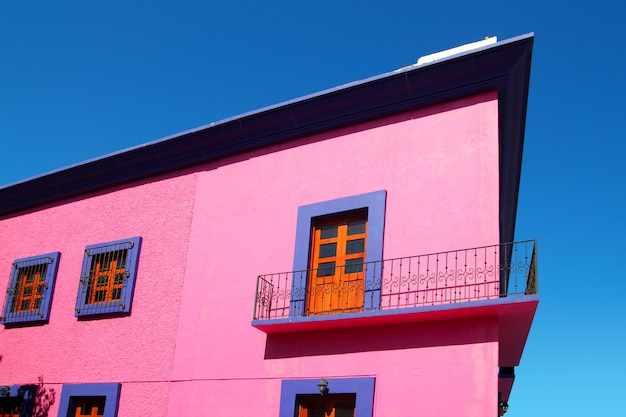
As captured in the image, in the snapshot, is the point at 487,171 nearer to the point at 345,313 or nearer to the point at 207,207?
the point at 345,313

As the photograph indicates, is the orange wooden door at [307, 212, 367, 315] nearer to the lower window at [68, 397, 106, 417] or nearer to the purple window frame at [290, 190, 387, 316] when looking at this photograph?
the purple window frame at [290, 190, 387, 316]

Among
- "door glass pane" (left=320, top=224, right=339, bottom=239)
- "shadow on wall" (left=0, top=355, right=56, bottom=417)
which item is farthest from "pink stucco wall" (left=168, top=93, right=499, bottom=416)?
"shadow on wall" (left=0, top=355, right=56, bottom=417)

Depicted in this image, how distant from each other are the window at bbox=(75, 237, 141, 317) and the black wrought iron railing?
264 cm

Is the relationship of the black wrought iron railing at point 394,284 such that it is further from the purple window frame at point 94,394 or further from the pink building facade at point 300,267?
the purple window frame at point 94,394

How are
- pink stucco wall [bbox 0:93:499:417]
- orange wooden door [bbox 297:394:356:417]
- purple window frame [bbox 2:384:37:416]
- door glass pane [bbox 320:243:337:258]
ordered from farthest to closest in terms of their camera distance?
purple window frame [bbox 2:384:37:416] < door glass pane [bbox 320:243:337:258] < orange wooden door [bbox 297:394:356:417] < pink stucco wall [bbox 0:93:499:417]

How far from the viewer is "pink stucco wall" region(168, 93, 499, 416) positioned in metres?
8.79

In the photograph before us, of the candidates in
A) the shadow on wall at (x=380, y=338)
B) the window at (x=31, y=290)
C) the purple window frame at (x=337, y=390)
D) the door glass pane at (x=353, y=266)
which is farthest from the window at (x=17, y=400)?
the door glass pane at (x=353, y=266)

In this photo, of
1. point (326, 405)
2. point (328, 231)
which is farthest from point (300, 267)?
point (326, 405)

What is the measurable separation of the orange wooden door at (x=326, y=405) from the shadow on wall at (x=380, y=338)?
0.55 metres

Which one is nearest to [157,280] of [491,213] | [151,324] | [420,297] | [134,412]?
[151,324]

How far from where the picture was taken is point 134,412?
1107 cm

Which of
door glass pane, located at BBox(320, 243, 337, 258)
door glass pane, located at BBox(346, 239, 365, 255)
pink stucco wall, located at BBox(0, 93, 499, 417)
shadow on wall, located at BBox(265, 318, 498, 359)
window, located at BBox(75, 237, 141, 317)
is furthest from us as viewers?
→ window, located at BBox(75, 237, 141, 317)

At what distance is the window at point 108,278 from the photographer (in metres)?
11.9

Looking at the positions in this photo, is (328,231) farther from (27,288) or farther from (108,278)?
(27,288)
